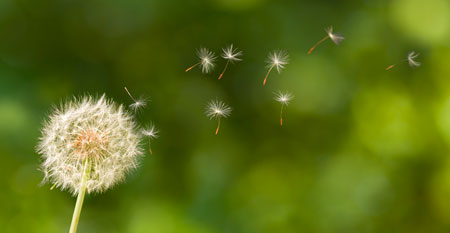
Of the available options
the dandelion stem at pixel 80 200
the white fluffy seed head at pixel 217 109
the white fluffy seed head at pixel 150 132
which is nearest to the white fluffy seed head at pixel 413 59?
the white fluffy seed head at pixel 217 109

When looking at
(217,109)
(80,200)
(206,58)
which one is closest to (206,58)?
(206,58)

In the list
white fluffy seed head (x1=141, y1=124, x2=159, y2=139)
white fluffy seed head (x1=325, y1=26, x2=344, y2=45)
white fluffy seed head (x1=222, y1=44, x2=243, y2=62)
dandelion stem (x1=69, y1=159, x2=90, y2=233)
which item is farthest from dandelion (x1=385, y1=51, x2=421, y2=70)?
dandelion stem (x1=69, y1=159, x2=90, y2=233)

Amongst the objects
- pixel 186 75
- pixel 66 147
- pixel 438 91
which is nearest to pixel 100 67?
pixel 186 75

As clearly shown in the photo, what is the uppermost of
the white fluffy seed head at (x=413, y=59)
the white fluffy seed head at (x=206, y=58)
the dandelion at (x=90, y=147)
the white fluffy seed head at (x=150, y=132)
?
the white fluffy seed head at (x=413, y=59)

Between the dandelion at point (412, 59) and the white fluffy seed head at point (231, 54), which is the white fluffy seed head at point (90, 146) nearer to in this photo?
the white fluffy seed head at point (231, 54)

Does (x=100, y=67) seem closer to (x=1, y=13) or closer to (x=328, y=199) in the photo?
(x=1, y=13)

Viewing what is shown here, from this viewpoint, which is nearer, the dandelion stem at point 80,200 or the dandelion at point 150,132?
the dandelion stem at point 80,200

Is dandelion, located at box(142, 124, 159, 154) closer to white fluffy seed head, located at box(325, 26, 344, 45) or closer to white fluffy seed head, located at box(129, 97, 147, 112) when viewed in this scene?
white fluffy seed head, located at box(129, 97, 147, 112)
